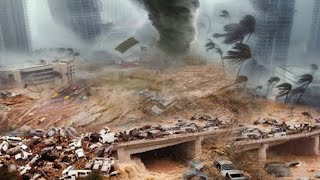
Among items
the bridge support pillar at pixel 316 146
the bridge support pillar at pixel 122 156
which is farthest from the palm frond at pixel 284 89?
the bridge support pillar at pixel 122 156

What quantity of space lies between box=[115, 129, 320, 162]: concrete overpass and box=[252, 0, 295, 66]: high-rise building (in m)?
7.93

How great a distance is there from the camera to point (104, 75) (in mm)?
23922

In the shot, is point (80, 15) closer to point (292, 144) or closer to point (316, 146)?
point (292, 144)

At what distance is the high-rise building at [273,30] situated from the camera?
79.0 ft

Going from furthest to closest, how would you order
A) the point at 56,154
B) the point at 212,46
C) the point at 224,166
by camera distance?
the point at 212,46
the point at 56,154
the point at 224,166

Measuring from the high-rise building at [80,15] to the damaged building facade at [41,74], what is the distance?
Result: 5.26 meters

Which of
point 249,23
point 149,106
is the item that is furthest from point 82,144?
point 249,23

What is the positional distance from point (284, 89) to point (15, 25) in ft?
58.4

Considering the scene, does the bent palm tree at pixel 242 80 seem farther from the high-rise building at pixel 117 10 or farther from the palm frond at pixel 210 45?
the high-rise building at pixel 117 10

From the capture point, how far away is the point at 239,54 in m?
25.0

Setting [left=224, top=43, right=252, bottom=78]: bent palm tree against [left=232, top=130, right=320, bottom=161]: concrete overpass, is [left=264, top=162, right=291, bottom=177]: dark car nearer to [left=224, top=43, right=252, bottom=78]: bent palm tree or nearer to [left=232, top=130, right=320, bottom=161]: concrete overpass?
[left=232, top=130, right=320, bottom=161]: concrete overpass

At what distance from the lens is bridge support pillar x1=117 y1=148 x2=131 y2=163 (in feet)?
54.4

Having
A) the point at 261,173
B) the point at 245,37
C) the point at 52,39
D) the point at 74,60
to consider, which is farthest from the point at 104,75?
the point at 261,173

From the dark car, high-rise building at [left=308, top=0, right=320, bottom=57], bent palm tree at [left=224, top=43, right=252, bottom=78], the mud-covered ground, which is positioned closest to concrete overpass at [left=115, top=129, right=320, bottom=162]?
the mud-covered ground
